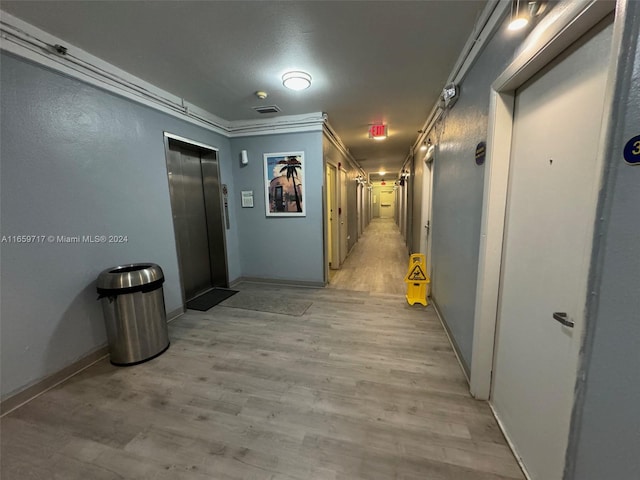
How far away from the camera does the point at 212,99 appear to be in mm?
3135

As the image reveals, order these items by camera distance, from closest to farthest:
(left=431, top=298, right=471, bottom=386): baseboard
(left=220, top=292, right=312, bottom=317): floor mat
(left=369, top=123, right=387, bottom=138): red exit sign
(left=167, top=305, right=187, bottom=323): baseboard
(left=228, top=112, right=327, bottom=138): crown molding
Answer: (left=431, top=298, right=471, bottom=386): baseboard < (left=167, top=305, right=187, bottom=323): baseboard < (left=220, top=292, right=312, bottom=317): floor mat < (left=228, top=112, right=327, bottom=138): crown molding < (left=369, top=123, right=387, bottom=138): red exit sign

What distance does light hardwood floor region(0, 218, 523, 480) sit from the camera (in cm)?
136

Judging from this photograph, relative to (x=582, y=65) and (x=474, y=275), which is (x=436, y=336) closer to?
(x=474, y=275)

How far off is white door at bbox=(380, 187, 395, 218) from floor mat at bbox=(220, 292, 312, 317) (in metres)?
15.6

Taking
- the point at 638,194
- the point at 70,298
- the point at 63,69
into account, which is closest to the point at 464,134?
the point at 638,194

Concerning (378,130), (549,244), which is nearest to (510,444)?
(549,244)

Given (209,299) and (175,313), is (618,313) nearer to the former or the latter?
(175,313)

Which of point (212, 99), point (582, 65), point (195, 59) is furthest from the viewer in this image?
point (212, 99)

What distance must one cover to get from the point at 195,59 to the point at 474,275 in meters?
3.02

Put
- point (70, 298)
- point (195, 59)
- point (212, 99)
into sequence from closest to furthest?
point (70, 298) < point (195, 59) < point (212, 99)

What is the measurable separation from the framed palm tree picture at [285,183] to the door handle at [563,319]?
11.0 ft

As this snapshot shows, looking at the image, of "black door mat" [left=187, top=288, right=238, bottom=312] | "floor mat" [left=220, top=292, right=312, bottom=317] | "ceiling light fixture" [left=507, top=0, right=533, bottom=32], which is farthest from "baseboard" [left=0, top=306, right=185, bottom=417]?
"ceiling light fixture" [left=507, top=0, right=533, bottom=32]

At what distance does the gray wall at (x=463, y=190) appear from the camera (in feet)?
5.59

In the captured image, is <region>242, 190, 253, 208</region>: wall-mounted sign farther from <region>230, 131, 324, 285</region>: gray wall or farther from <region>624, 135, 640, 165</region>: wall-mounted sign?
<region>624, 135, 640, 165</region>: wall-mounted sign
